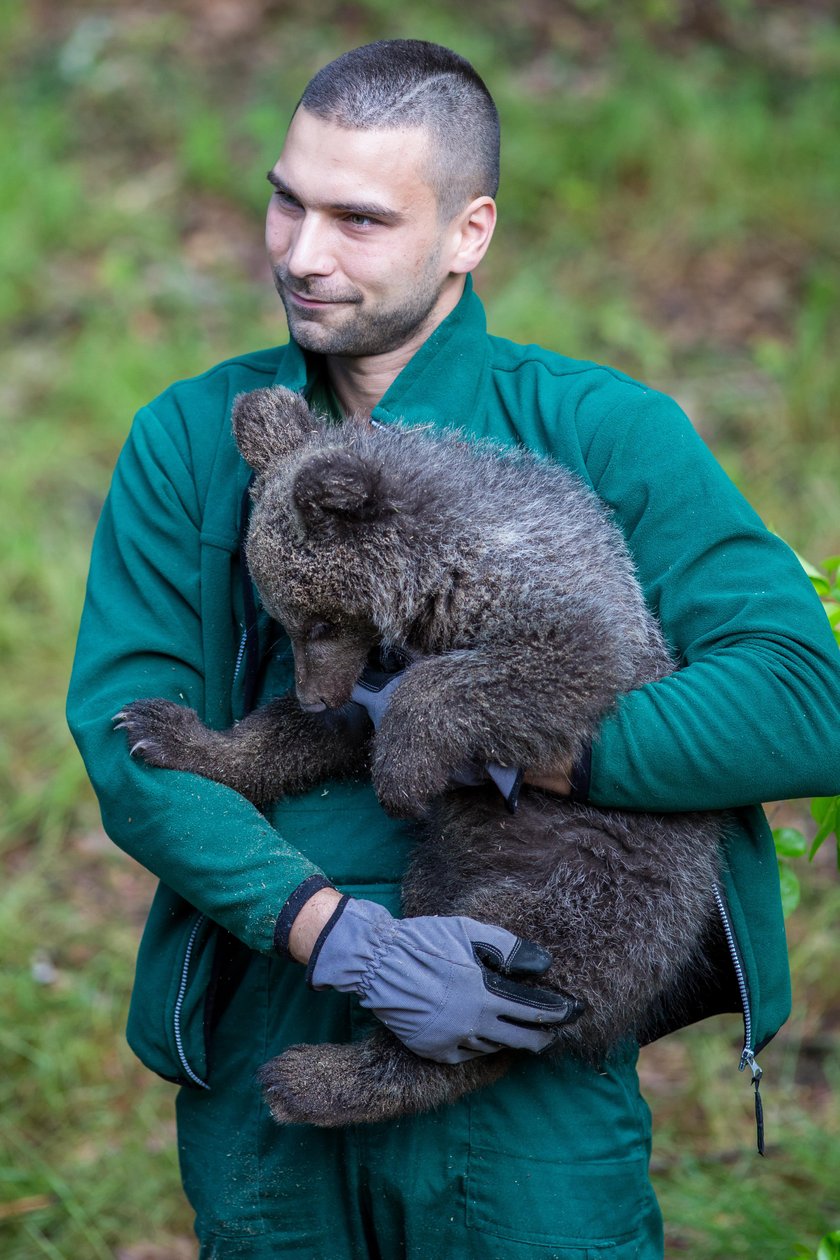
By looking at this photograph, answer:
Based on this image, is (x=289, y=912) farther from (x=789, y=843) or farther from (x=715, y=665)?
(x=789, y=843)

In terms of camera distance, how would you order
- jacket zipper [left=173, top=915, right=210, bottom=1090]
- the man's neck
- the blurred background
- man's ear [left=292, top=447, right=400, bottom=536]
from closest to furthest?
man's ear [left=292, top=447, right=400, bottom=536], jacket zipper [left=173, top=915, right=210, bottom=1090], the man's neck, the blurred background

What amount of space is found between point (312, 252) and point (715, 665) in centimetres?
145

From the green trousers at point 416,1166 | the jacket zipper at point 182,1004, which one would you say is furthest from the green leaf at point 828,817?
the jacket zipper at point 182,1004

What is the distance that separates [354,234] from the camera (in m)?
3.33

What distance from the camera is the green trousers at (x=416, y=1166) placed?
10.0 feet

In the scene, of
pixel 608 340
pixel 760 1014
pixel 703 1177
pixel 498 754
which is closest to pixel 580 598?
pixel 498 754

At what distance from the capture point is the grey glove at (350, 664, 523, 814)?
3041 millimetres

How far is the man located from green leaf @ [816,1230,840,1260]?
42 centimetres

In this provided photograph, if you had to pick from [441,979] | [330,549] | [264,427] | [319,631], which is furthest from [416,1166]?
[264,427]

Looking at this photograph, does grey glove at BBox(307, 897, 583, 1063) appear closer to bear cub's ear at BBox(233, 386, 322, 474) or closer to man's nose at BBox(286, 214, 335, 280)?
bear cub's ear at BBox(233, 386, 322, 474)

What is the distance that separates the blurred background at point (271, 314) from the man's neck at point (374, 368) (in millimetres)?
2991

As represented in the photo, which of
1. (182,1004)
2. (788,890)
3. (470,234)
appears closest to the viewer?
(182,1004)

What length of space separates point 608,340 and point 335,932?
670cm

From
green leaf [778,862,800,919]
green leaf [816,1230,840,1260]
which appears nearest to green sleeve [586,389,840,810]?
green leaf [778,862,800,919]
